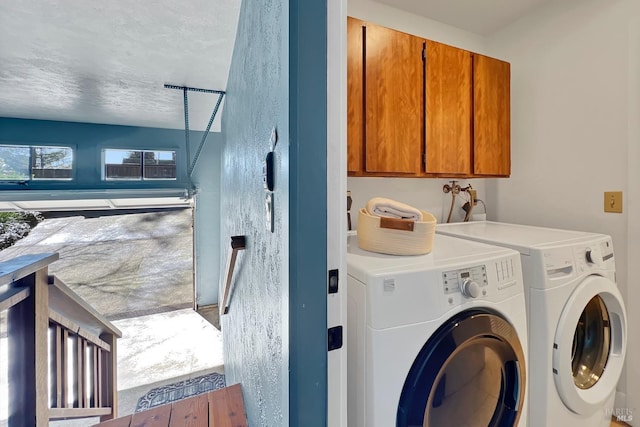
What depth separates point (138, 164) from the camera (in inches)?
172

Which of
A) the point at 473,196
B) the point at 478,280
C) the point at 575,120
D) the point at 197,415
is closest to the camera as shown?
the point at 478,280

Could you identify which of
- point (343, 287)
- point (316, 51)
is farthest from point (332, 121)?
point (343, 287)

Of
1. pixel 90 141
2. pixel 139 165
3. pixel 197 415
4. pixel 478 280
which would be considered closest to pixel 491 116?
pixel 478 280

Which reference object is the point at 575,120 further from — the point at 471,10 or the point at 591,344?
the point at 591,344

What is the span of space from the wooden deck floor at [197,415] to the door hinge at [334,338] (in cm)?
87

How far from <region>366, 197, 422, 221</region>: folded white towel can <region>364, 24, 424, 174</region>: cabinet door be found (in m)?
0.36

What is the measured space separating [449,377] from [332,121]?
3.03 ft

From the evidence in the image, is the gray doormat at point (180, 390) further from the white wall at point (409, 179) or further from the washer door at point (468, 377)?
the washer door at point (468, 377)

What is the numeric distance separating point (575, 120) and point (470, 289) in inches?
66.9

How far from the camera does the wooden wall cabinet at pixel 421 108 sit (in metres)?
1.44

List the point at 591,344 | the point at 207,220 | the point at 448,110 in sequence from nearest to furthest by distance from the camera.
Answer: the point at 591,344
the point at 448,110
the point at 207,220

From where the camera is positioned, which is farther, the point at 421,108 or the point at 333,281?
the point at 421,108

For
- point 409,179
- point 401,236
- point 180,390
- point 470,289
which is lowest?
point 180,390

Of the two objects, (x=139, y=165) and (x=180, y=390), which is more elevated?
(x=139, y=165)
